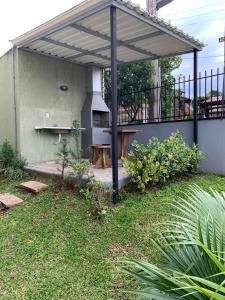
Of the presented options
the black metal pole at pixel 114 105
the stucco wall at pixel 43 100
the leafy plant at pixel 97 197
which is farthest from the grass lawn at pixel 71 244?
the stucco wall at pixel 43 100

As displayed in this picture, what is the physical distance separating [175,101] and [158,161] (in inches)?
145

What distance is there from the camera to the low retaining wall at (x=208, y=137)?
6840 mm

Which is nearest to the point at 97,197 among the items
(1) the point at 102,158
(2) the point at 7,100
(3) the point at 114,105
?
(3) the point at 114,105

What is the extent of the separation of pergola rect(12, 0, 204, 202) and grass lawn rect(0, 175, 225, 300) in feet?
2.47

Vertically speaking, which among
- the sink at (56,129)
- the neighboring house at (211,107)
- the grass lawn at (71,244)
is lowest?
the grass lawn at (71,244)

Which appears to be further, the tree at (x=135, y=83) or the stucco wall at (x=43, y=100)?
the tree at (x=135, y=83)

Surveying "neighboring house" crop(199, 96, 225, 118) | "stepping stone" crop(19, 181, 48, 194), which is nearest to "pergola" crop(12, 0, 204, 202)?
"neighboring house" crop(199, 96, 225, 118)

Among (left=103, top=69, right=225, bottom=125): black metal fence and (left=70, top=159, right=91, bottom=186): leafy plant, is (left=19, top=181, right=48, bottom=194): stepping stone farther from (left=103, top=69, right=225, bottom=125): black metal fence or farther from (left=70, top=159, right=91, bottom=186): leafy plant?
(left=103, top=69, right=225, bottom=125): black metal fence

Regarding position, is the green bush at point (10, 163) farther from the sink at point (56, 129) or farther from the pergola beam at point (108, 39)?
the pergola beam at point (108, 39)

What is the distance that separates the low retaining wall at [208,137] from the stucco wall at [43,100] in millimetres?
2875

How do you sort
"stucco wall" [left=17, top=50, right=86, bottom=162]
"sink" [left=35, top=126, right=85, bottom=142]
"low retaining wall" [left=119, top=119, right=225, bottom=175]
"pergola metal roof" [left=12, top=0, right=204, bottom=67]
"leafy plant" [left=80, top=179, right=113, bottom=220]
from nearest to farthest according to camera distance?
"leafy plant" [left=80, top=179, right=113, bottom=220] → "pergola metal roof" [left=12, top=0, right=204, bottom=67] → "low retaining wall" [left=119, top=119, right=225, bottom=175] → "stucco wall" [left=17, top=50, right=86, bottom=162] → "sink" [left=35, top=126, right=85, bottom=142]

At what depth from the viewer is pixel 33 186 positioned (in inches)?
237

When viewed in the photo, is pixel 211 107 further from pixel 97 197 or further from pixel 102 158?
pixel 97 197

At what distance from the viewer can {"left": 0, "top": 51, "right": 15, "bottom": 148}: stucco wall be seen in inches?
307
